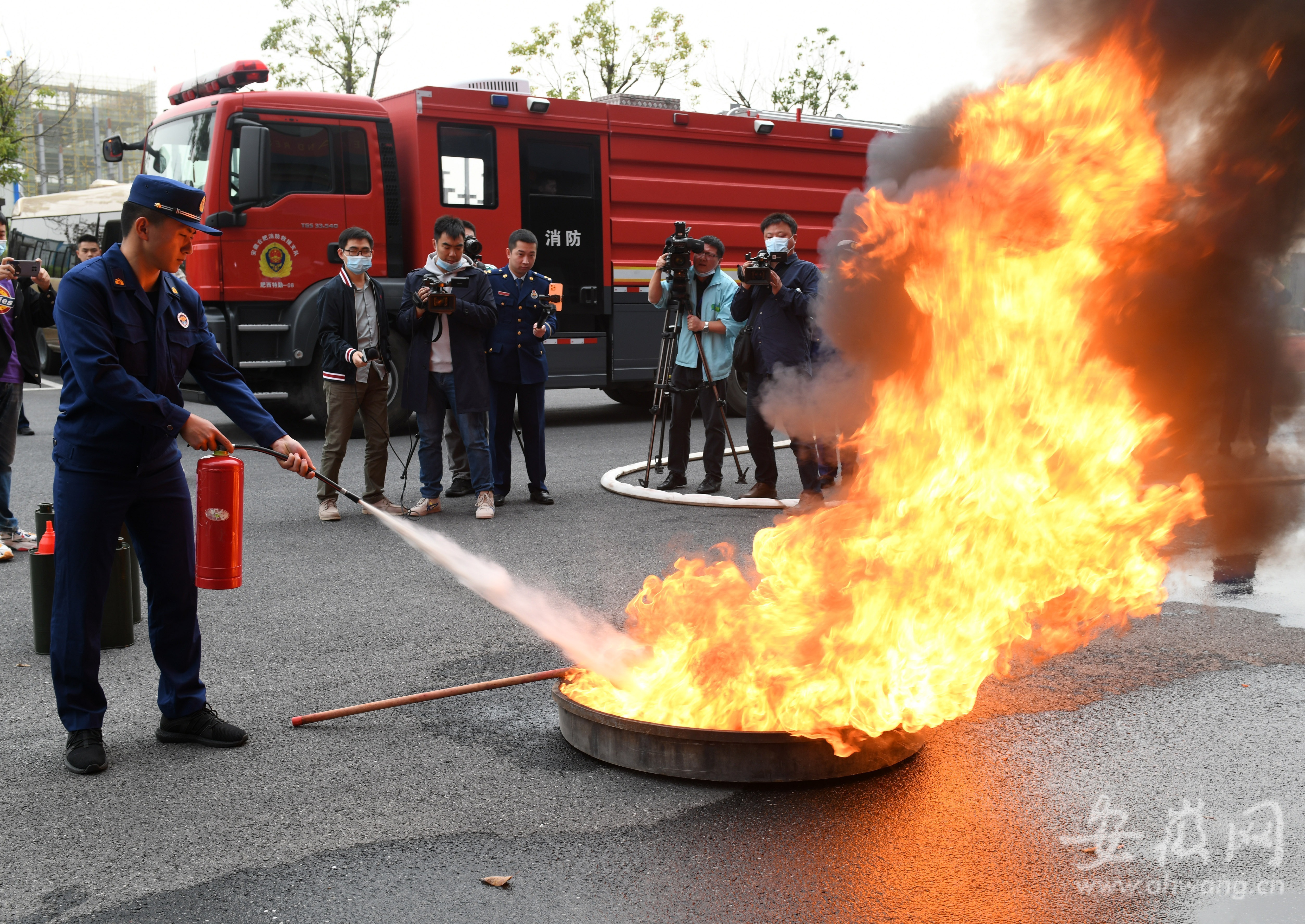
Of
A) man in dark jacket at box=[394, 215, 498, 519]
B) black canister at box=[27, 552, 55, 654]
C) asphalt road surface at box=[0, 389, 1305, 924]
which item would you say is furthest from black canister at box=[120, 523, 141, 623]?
man in dark jacket at box=[394, 215, 498, 519]

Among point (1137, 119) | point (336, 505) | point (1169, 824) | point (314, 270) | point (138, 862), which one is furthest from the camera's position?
point (314, 270)

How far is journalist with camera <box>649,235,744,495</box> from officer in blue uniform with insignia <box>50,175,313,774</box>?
218 inches

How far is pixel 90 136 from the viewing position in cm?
6894

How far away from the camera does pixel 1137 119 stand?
3984mm

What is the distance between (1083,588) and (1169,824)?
0.90 m

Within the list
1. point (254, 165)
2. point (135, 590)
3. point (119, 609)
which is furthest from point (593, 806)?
point (254, 165)

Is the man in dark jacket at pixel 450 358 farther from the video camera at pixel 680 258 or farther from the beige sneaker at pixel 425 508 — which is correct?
the video camera at pixel 680 258

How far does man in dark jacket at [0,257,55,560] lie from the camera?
6.82m

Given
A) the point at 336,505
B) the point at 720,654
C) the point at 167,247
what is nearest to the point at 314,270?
the point at 336,505

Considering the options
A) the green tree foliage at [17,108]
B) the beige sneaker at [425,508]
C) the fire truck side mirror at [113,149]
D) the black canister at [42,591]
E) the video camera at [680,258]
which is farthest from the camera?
the green tree foliage at [17,108]

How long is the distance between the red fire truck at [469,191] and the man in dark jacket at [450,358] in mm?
2260

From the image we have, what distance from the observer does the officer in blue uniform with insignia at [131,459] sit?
375 cm

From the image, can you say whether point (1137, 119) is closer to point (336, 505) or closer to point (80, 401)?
point (80, 401)

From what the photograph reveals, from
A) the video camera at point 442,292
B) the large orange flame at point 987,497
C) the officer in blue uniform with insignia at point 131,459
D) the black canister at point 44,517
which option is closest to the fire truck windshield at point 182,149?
the video camera at point 442,292
